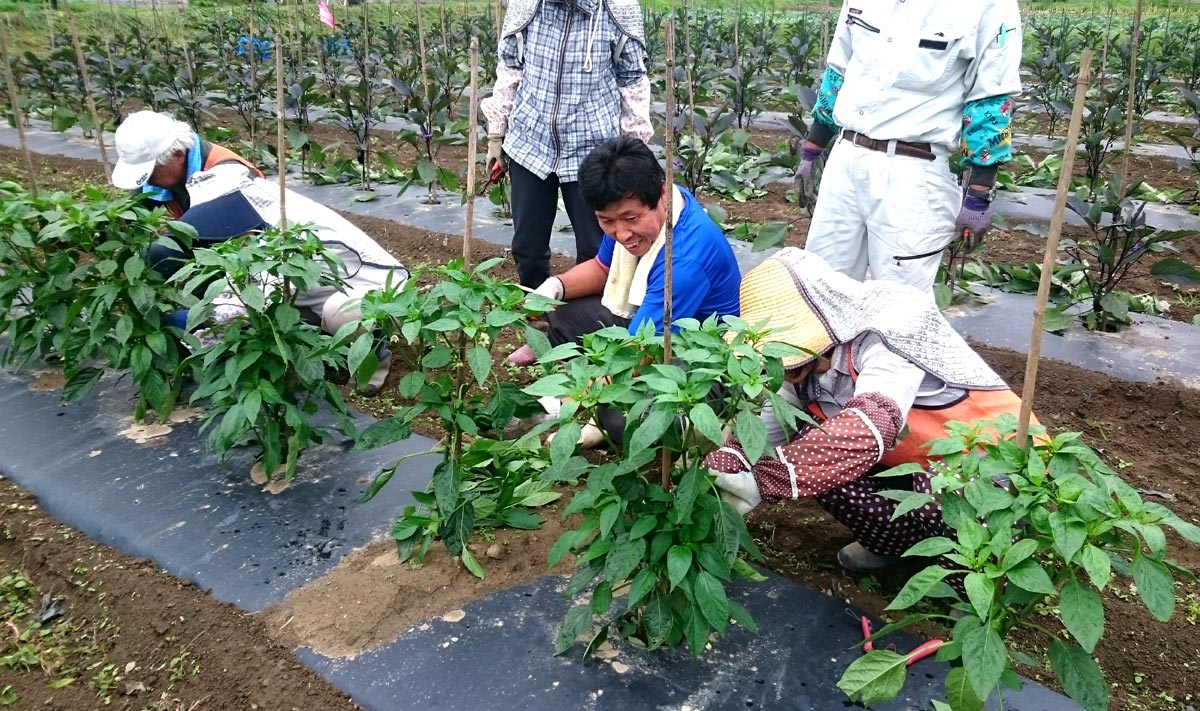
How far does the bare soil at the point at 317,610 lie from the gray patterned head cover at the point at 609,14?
1.77 meters

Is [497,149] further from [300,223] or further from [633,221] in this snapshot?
[633,221]

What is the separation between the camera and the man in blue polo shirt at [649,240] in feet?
7.22

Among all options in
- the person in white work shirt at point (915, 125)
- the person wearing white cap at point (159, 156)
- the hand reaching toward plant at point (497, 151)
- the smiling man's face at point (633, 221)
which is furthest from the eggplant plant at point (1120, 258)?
the person wearing white cap at point (159, 156)

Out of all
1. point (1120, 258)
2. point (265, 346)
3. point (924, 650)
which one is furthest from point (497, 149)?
point (1120, 258)

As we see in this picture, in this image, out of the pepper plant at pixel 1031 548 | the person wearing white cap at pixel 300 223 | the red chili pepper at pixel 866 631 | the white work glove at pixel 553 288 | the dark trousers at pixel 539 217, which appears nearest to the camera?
the pepper plant at pixel 1031 548

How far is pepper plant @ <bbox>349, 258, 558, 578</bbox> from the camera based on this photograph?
1842 mm

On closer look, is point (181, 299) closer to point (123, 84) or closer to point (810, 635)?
point (810, 635)

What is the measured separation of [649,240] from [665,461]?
82 cm

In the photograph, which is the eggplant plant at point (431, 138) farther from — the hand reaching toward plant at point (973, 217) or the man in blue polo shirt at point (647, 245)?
the hand reaching toward plant at point (973, 217)

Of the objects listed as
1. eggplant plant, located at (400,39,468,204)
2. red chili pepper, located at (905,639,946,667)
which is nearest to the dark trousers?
red chili pepper, located at (905,639,946,667)

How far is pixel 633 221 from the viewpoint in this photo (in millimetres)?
2291

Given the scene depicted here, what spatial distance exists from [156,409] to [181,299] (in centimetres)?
41

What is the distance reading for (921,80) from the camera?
8.25 feet

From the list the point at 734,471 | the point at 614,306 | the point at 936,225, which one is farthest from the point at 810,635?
the point at 936,225
